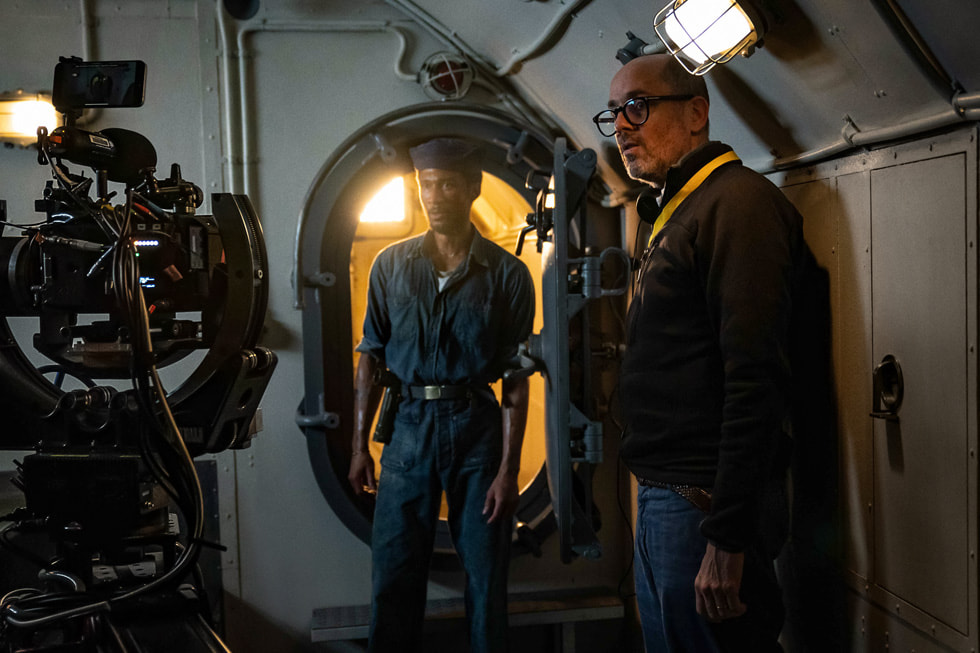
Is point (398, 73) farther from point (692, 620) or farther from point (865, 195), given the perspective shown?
point (692, 620)

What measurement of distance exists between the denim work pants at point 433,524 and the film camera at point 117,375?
3.58 ft

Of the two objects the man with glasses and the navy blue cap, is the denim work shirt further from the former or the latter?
the man with glasses

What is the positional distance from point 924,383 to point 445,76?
215 cm

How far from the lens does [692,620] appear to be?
5.52 ft

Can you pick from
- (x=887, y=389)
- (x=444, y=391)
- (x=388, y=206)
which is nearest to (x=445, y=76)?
A: (x=444, y=391)

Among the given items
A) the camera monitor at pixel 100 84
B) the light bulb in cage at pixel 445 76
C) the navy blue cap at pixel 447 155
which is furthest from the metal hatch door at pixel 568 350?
the camera monitor at pixel 100 84

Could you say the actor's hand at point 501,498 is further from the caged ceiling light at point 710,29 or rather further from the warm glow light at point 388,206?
the warm glow light at point 388,206

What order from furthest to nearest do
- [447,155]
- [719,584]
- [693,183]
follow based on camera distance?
1. [447,155]
2. [693,183]
3. [719,584]

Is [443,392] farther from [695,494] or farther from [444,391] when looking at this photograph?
[695,494]

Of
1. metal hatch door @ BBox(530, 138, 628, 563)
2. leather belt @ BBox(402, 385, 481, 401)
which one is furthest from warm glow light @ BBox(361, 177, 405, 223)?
metal hatch door @ BBox(530, 138, 628, 563)

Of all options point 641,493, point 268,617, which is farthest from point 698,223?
point 268,617

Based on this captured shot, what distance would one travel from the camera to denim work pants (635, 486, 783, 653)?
1.65 m

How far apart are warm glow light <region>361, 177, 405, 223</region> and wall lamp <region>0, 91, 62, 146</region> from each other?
1.77 meters

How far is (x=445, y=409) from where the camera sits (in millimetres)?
2789
